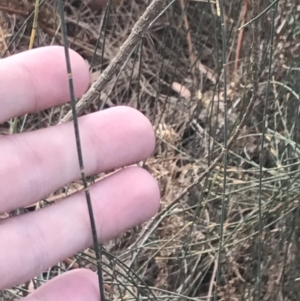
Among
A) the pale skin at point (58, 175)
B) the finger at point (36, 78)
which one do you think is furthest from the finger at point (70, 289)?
the finger at point (36, 78)

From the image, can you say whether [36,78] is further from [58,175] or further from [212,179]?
[212,179]

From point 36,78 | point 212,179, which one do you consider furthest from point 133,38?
point 212,179

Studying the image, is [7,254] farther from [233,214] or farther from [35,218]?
[233,214]

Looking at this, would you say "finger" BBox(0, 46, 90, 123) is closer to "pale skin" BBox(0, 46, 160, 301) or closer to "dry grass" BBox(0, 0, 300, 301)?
"pale skin" BBox(0, 46, 160, 301)

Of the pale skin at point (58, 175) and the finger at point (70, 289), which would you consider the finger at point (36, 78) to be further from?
the finger at point (70, 289)

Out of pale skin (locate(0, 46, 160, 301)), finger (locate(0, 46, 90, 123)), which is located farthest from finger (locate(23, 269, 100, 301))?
finger (locate(0, 46, 90, 123))

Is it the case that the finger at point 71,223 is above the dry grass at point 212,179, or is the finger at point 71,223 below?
above

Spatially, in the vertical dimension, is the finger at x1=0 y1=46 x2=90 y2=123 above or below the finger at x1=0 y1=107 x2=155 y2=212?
above
